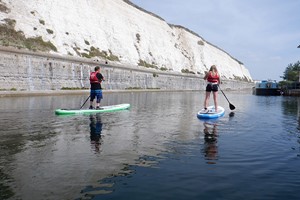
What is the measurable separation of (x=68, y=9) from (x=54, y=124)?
147 ft

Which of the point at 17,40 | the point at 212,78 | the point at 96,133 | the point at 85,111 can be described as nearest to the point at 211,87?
the point at 212,78

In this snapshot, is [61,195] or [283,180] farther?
[283,180]

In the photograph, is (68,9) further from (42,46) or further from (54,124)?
(54,124)

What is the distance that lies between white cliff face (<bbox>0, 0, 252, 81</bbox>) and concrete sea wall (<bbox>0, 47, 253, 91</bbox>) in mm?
4045

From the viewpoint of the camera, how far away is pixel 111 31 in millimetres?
58938

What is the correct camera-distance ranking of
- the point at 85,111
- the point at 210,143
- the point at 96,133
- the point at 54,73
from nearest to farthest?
the point at 210,143
the point at 96,133
the point at 85,111
the point at 54,73

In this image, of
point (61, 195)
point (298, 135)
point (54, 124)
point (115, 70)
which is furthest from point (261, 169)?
point (115, 70)

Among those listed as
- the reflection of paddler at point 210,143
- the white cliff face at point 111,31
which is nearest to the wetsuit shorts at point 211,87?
the reflection of paddler at point 210,143

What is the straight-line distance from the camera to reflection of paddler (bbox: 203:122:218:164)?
628 cm

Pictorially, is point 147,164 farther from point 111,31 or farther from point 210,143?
point 111,31

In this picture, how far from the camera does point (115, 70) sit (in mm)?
47438

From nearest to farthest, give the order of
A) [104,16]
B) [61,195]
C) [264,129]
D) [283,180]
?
[61,195]
[283,180]
[264,129]
[104,16]

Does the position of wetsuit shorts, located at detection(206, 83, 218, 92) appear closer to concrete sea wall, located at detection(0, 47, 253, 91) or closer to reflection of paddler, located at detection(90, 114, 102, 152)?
reflection of paddler, located at detection(90, 114, 102, 152)

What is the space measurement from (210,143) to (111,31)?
54315 millimetres
